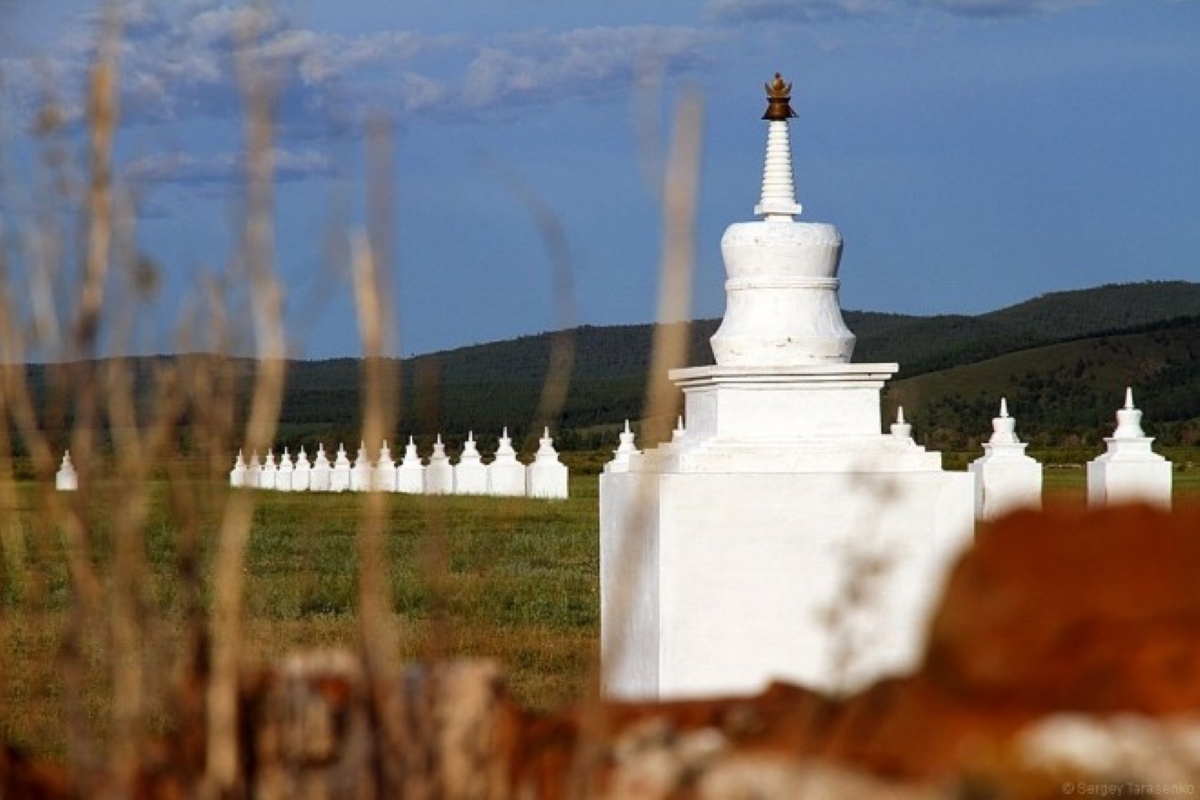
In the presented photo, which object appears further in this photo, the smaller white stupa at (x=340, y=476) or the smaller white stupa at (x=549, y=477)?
the smaller white stupa at (x=340, y=476)

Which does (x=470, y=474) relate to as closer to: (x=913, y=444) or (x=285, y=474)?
(x=285, y=474)

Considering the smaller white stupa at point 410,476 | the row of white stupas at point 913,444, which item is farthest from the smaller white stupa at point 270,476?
the smaller white stupa at point 410,476

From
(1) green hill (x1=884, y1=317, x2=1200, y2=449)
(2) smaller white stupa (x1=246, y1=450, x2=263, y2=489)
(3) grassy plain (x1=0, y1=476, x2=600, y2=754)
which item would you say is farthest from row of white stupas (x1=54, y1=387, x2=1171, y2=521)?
(1) green hill (x1=884, y1=317, x2=1200, y2=449)

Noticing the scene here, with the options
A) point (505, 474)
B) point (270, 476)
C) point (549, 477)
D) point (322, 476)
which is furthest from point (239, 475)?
point (549, 477)

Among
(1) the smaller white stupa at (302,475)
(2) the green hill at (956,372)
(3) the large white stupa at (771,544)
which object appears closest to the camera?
(3) the large white stupa at (771,544)

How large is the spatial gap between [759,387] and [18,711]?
175 inches

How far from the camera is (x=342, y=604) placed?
47.6 ft

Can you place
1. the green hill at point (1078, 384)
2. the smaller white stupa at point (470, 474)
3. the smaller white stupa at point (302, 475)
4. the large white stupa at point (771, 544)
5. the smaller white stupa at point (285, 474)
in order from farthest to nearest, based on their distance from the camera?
the green hill at point (1078, 384)
the smaller white stupa at point (285, 474)
the smaller white stupa at point (302, 475)
the smaller white stupa at point (470, 474)
the large white stupa at point (771, 544)

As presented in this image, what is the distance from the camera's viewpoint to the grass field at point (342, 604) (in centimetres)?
449

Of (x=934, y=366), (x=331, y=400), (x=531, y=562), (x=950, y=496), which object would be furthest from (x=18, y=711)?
(x=331, y=400)

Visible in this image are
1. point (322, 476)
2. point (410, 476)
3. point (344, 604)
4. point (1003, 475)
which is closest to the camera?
point (344, 604)

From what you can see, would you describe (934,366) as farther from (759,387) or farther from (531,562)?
(759,387)

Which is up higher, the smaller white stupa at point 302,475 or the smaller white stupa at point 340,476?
the smaller white stupa at point 302,475

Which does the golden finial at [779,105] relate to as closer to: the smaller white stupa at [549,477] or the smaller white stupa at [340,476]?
the smaller white stupa at [549,477]
